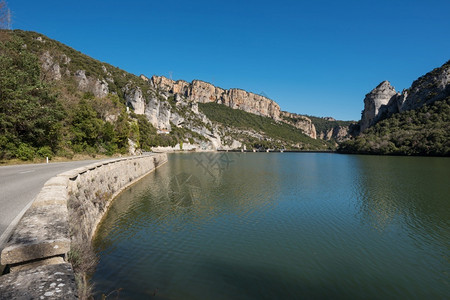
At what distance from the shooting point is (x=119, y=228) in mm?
12922

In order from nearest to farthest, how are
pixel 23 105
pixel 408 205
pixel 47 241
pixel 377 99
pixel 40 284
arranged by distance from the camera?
pixel 40 284
pixel 47 241
pixel 408 205
pixel 23 105
pixel 377 99

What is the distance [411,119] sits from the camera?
10531 cm

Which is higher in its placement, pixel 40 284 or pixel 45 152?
pixel 45 152

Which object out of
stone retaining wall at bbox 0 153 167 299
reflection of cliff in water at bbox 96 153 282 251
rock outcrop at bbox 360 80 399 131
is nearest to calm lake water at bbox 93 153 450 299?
reflection of cliff in water at bbox 96 153 282 251

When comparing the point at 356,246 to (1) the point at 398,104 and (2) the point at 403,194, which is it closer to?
(2) the point at 403,194

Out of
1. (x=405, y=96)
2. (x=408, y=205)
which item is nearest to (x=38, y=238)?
(x=408, y=205)

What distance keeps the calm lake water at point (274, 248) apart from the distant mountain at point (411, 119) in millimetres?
75339

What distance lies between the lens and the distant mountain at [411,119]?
3071 inches

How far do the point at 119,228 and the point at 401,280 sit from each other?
12.8 m

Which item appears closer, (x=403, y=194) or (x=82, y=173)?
(x=82, y=173)

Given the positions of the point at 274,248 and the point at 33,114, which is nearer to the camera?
the point at 274,248

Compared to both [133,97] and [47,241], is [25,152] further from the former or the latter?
[133,97]

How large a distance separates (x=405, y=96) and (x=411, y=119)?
23109mm

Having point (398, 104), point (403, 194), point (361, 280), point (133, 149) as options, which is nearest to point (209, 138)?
point (398, 104)
